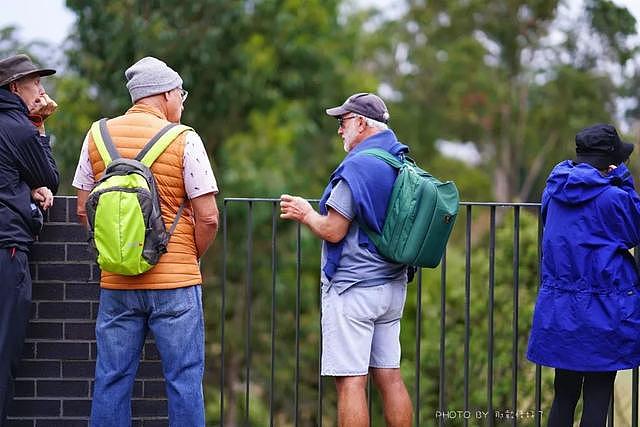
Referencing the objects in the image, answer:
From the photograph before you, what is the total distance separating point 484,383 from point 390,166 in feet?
25.7

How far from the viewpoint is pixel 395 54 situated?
95.2ft

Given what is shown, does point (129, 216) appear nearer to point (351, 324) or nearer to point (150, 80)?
point (150, 80)

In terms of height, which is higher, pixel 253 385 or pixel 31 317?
pixel 31 317

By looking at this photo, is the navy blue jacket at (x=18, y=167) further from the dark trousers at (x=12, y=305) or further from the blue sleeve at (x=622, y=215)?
the blue sleeve at (x=622, y=215)

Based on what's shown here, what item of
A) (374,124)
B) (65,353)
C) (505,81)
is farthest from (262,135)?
(374,124)

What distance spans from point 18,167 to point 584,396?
7.71ft

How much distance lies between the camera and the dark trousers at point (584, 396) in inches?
162

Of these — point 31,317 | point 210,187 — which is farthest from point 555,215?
point 31,317

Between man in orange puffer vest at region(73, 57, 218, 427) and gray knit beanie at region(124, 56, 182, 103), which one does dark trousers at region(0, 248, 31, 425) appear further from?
Result: gray knit beanie at region(124, 56, 182, 103)

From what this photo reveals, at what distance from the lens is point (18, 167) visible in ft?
13.4

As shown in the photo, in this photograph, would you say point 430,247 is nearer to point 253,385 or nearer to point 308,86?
point 308,86

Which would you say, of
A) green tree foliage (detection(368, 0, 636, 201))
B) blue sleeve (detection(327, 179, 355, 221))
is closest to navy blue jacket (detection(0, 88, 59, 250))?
blue sleeve (detection(327, 179, 355, 221))

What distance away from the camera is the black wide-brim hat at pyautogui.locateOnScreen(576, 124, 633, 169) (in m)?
4.11

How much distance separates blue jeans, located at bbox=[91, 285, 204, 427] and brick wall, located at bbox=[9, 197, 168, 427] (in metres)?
0.73
